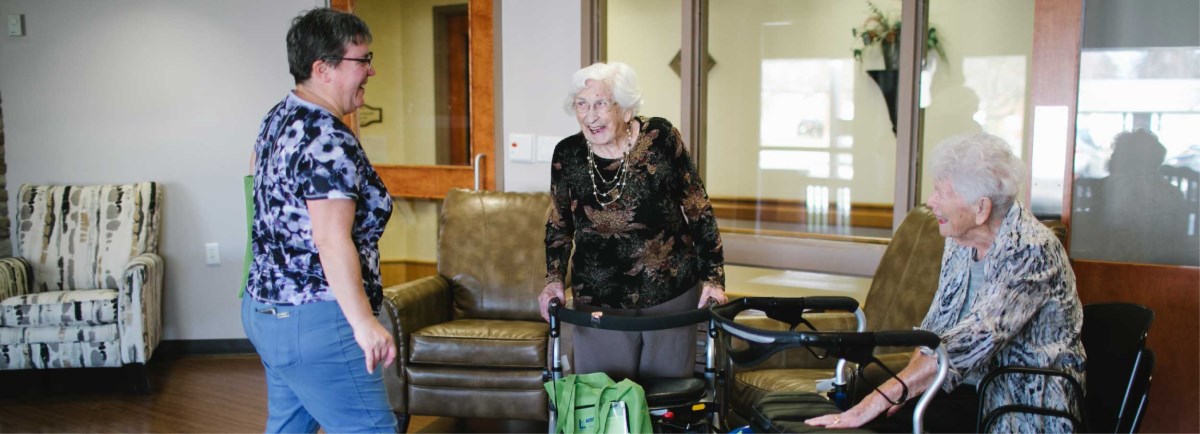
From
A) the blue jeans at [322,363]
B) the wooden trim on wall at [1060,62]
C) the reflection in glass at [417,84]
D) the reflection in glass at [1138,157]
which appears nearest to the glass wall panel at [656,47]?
the reflection in glass at [417,84]

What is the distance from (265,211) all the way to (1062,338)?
1.78 metres

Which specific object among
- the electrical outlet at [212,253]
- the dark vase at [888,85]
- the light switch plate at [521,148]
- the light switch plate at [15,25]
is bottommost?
the electrical outlet at [212,253]

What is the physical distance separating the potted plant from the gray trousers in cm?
275

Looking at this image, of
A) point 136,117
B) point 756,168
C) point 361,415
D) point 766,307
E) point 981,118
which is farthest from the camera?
point 756,168

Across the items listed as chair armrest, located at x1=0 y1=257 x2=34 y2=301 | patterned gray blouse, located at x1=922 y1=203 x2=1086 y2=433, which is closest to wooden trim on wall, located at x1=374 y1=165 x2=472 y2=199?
chair armrest, located at x1=0 y1=257 x2=34 y2=301

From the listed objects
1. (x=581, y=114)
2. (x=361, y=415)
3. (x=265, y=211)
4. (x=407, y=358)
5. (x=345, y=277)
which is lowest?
(x=407, y=358)

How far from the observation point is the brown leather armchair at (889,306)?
2.90m

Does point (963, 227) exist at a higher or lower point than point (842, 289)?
higher

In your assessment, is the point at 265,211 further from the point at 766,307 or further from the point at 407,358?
the point at 407,358

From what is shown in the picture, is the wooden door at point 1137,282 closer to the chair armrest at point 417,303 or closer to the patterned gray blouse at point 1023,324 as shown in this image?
the patterned gray blouse at point 1023,324

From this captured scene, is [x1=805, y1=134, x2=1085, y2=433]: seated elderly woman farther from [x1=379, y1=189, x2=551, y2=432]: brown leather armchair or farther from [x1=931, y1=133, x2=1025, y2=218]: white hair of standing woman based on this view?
[x1=379, y1=189, x2=551, y2=432]: brown leather armchair

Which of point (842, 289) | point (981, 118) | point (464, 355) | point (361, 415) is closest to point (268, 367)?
point (361, 415)

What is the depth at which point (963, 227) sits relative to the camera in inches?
85.4

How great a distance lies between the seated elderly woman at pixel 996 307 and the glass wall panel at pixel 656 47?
2.84m
